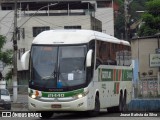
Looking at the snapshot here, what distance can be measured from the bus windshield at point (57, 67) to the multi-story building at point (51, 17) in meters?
40.8

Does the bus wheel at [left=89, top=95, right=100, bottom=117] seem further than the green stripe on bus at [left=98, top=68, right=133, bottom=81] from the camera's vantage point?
No

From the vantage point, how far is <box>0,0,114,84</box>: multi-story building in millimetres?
68750

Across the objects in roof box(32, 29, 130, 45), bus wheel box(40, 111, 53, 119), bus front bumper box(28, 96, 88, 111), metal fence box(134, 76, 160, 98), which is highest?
roof box(32, 29, 130, 45)

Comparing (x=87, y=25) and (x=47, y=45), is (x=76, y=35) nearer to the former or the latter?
(x=47, y=45)

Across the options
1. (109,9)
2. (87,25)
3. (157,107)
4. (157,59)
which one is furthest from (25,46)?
(157,107)

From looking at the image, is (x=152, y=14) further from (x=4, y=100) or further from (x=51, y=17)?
(x=51, y=17)

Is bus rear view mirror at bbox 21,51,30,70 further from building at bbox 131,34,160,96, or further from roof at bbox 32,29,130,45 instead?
building at bbox 131,34,160,96

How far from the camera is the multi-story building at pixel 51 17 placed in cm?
6875

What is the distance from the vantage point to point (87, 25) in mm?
68500

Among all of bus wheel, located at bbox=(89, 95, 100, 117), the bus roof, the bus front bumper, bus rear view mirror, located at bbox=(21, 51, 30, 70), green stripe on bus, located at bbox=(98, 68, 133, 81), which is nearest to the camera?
the bus front bumper

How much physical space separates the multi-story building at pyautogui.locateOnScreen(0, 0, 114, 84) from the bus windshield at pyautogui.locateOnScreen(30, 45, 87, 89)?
40757mm

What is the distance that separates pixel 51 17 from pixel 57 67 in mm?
49029

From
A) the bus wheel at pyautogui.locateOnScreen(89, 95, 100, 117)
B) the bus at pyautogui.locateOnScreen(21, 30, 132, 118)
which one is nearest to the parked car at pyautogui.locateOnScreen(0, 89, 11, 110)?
the bus at pyautogui.locateOnScreen(21, 30, 132, 118)

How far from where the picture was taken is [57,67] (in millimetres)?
21000
